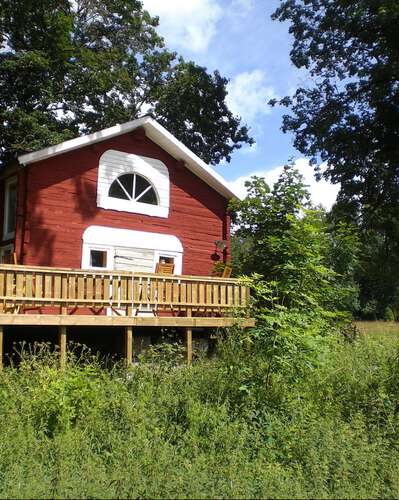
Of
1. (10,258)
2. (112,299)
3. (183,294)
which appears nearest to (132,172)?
(10,258)

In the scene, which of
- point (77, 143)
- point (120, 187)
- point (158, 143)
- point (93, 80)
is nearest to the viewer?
point (77, 143)

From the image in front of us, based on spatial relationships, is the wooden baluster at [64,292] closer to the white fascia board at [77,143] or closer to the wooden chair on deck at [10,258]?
the wooden chair on deck at [10,258]

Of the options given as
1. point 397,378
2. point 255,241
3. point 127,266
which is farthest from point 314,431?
point 127,266

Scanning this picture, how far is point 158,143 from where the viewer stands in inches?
712

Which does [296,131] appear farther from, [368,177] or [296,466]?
[296,466]

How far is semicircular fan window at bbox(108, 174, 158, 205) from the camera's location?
A: 17.2 meters

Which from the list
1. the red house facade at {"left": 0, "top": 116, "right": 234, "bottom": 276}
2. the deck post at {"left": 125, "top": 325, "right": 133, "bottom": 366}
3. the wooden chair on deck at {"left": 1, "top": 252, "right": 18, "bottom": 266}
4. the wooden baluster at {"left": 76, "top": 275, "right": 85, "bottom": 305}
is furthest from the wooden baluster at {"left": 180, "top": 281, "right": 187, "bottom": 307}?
the wooden chair on deck at {"left": 1, "top": 252, "right": 18, "bottom": 266}

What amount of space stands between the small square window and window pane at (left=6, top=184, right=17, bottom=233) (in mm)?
2458

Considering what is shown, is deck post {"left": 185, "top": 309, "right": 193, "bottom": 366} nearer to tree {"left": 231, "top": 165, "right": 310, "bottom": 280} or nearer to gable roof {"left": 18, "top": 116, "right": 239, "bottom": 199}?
tree {"left": 231, "top": 165, "right": 310, "bottom": 280}

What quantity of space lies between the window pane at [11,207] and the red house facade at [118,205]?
30 mm

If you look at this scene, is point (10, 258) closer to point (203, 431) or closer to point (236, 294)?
point (236, 294)

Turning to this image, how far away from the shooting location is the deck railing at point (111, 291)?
460 inches

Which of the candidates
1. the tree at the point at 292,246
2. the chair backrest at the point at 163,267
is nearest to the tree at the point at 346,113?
the tree at the point at 292,246

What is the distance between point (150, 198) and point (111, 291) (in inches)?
216
